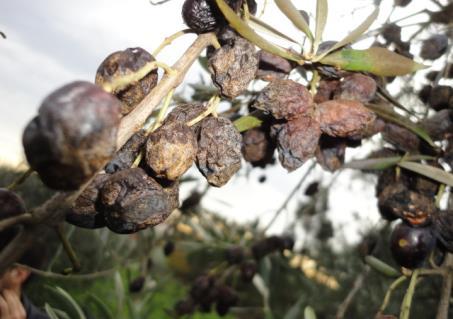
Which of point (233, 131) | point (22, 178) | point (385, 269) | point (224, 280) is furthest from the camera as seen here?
point (224, 280)

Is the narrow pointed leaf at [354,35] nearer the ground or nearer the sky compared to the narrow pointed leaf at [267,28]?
nearer the ground

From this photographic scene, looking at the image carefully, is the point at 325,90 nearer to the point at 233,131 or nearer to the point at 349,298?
the point at 233,131

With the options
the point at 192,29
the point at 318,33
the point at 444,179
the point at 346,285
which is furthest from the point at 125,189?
the point at 346,285

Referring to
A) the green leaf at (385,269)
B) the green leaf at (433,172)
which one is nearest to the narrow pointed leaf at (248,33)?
the green leaf at (433,172)

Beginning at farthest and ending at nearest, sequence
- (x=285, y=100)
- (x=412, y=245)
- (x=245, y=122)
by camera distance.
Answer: (x=412, y=245) → (x=245, y=122) → (x=285, y=100)

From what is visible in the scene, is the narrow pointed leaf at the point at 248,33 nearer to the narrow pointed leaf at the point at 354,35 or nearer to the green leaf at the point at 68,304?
the narrow pointed leaf at the point at 354,35

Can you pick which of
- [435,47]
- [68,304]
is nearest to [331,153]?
[435,47]
